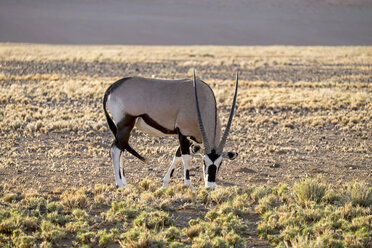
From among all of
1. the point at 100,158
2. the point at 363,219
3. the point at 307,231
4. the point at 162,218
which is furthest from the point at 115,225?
the point at 100,158

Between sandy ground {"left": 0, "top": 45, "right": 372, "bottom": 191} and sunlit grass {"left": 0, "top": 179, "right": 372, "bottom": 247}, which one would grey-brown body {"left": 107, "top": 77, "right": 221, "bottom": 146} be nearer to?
sunlit grass {"left": 0, "top": 179, "right": 372, "bottom": 247}

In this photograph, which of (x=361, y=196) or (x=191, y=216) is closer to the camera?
(x=191, y=216)

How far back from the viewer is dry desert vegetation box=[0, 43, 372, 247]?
6.12 m

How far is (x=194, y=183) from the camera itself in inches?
357

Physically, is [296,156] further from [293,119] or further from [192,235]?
[192,235]

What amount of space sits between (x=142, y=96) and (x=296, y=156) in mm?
4585

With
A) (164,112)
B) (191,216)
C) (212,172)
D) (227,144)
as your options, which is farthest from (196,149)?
(227,144)

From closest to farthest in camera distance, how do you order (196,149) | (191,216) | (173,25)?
(191,216), (196,149), (173,25)

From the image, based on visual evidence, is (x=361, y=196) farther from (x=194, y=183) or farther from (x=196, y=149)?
(x=194, y=183)

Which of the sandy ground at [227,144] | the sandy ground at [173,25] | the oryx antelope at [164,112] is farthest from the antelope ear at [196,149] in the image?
the sandy ground at [173,25]

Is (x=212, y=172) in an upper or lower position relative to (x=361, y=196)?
upper

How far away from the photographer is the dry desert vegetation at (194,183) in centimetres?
612

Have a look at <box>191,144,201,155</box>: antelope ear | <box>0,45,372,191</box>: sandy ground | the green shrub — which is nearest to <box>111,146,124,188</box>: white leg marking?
<box>0,45,372,191</box>: sandy ground

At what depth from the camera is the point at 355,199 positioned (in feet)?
24.3
